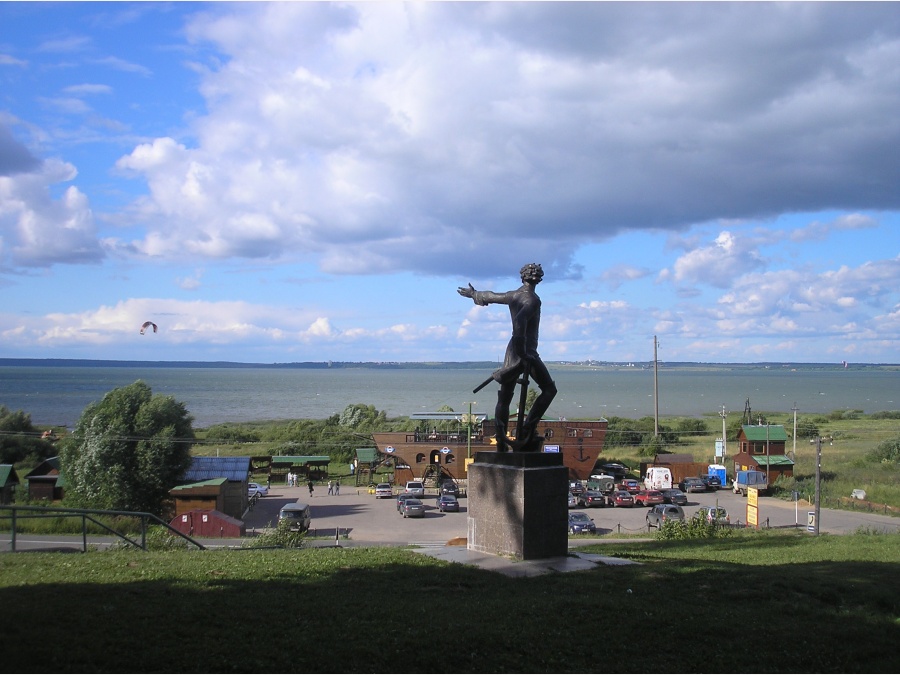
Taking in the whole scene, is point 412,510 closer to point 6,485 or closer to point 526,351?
point 6,485

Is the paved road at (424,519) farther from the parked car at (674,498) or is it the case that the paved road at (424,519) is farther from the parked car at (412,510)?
the parked car at (674,498)

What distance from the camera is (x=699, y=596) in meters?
7.87

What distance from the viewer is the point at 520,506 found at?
9969 mm

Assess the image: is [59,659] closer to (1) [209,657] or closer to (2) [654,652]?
(1) [209,657]

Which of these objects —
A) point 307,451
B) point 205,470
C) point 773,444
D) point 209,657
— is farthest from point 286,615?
point 307,451

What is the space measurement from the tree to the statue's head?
30.3 metres

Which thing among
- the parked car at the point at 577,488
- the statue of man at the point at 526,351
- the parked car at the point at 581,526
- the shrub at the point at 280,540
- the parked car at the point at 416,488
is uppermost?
the statue of man at the point at 526,351

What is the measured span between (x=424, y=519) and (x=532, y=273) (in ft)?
87.1

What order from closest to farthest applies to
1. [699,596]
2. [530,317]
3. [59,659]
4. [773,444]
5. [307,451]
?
[59,659], [699,596], [530,317], [773,444], [307,451]

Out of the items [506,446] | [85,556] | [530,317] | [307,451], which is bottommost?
[307,451]

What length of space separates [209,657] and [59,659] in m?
1.01

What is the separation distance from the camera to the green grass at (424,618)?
17.8 ft

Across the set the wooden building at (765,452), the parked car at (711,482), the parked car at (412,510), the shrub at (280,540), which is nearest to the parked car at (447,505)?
the parked car at (412,510)

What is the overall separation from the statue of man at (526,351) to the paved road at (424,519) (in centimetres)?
1414
